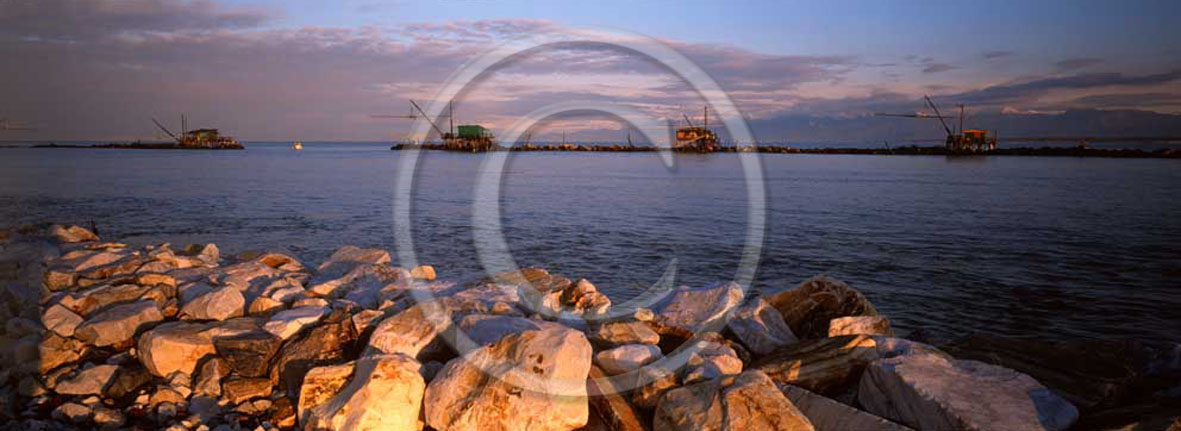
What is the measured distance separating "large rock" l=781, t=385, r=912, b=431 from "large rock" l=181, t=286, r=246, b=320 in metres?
4.96

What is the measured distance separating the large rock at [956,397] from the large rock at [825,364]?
0.87 feet

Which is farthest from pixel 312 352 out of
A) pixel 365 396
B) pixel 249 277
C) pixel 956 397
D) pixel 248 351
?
pixel 956 397

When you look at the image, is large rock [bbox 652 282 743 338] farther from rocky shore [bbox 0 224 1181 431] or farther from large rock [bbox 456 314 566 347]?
large rock [bbox 456 314 566 347]

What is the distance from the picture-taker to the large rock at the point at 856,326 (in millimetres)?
5793

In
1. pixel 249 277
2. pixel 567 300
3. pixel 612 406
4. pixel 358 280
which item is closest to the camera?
pixel 612 406

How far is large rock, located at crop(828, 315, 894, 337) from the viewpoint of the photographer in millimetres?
5793

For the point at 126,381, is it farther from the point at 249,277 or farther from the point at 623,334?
the point at 623,334

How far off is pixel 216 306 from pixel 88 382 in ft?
4.02

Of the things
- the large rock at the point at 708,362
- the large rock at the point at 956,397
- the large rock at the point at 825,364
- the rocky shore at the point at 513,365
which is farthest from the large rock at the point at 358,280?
the large rock at the point at 956,397

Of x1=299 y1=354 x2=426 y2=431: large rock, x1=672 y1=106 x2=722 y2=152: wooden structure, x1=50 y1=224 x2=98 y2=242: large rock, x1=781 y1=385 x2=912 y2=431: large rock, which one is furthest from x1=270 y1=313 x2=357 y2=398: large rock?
x1=672 y1=106 x2=722 y2=152: wooden structure

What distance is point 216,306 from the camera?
593cm

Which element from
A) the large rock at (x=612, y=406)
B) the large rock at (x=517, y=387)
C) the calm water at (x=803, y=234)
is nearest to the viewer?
the large rock at (x=517, y=387)

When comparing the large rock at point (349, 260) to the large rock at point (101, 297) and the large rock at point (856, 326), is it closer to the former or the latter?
the large rock at point (101, 297)

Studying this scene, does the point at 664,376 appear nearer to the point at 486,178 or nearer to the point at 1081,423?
the point at 1081,423
